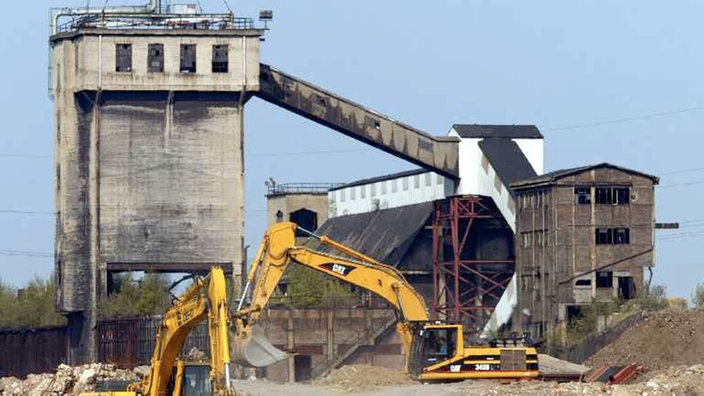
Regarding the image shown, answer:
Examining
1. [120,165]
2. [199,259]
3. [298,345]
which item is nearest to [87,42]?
[120,165]

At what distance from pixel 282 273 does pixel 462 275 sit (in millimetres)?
34859

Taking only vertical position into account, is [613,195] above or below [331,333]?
above

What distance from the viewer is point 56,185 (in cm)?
8675

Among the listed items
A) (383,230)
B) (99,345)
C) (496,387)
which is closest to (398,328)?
(496,387)

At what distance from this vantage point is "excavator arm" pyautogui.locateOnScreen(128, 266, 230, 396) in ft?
128

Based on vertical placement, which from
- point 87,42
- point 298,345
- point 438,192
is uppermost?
point 87,42

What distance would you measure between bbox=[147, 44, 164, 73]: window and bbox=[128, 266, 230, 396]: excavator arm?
4040 centimetres

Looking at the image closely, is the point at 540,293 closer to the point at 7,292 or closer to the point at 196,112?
the point at 196,112

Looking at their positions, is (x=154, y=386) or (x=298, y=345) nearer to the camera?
(x=154, y=386)

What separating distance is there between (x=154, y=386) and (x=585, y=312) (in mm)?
38306

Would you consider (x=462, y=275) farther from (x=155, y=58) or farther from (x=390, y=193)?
(x=155, y=58)

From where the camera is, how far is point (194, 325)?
4278 centimetres

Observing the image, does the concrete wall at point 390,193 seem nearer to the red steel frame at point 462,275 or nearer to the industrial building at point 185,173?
the red steel frame at point 462,275

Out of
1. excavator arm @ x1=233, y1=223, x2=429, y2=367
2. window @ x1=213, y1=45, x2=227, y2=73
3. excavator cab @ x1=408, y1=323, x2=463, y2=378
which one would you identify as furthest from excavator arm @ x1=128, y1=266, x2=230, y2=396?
window @ x1=213, y1=45, x2=227, y2=73
